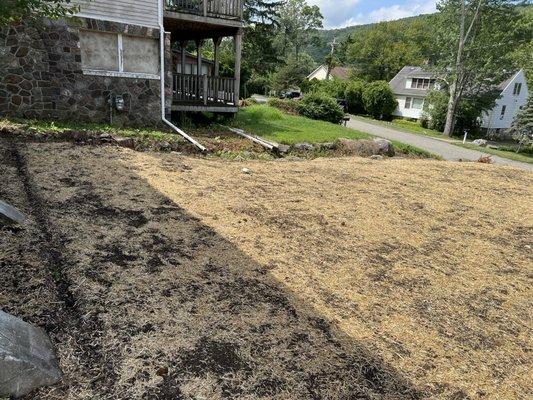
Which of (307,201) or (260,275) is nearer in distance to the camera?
(260,275)

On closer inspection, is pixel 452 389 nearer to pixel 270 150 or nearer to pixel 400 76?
pixel 270 150

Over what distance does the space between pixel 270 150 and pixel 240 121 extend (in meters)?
4.56

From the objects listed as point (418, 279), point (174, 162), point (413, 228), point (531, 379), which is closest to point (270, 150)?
point (174, 162)

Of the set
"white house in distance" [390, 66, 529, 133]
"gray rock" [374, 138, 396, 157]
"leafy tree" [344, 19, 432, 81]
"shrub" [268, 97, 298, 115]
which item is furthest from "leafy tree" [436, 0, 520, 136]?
"leafy tree" [344, 19, 432, 81]

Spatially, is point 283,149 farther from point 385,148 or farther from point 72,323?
point 72,323

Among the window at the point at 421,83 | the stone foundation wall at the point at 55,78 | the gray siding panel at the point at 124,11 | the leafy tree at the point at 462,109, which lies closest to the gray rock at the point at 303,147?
the stone foundation wall at the point at 55,78

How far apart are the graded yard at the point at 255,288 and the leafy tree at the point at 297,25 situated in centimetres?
5712

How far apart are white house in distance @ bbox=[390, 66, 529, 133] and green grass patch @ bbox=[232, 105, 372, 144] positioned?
22.8 meters

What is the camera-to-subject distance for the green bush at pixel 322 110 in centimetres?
1966

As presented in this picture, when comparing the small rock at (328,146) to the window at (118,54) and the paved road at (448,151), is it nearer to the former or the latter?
the window at (118,54)

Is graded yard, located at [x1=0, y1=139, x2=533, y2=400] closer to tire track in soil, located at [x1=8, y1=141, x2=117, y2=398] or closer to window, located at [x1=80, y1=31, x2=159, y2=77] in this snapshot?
tire track in soil, located at [x1=8, y1=141, x2=117, y2=398]

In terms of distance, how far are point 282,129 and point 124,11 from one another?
6206 mm

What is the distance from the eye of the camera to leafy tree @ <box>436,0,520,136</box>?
25500mm

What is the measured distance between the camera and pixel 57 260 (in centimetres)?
344
